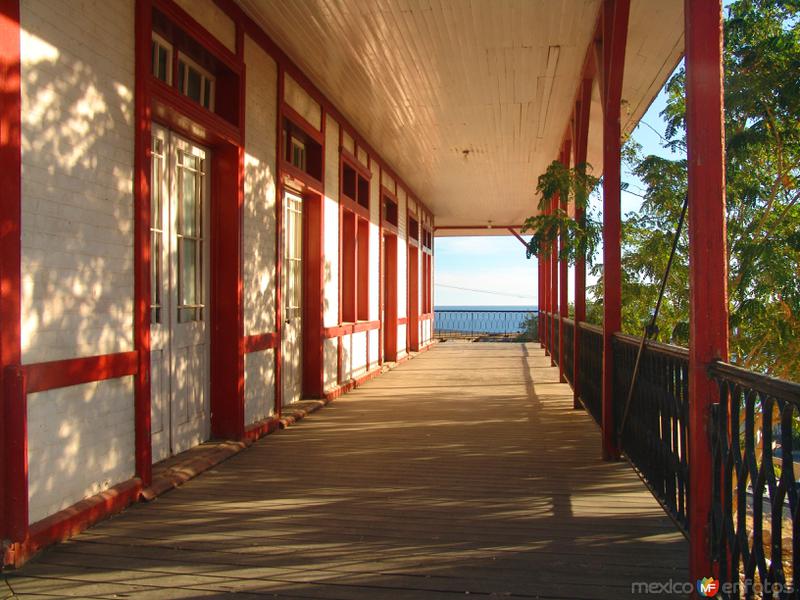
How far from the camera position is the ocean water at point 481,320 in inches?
827

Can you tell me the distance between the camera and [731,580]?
7.64ft

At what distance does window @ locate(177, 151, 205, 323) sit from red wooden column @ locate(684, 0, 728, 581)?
3.33m

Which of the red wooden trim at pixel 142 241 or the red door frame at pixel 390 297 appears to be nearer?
the red wooden trim at pixel 142 241

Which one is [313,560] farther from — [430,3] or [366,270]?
[366,270]

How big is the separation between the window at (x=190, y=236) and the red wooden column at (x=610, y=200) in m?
2.85

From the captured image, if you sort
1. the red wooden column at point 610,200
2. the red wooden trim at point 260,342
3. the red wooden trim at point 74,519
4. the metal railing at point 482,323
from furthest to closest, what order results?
the metal railing at point 482,323 → the red wooden trim at point 260,342 → the red wooden column at point 610,200 → the red wooden trim at point 74,519

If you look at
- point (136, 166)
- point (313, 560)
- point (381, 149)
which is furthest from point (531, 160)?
point (313, 560)

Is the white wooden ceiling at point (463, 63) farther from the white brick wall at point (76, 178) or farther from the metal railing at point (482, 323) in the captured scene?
the metal railing at point (482, 323)

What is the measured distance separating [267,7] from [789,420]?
15.2 feet

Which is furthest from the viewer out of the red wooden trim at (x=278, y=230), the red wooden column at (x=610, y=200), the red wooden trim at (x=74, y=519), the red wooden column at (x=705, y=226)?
the red wooden trim at (x=278, y=230)

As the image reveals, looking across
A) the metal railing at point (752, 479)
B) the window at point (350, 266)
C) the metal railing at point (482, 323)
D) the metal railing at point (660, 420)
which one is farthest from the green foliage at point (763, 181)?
the metal railing at point (482, 323)

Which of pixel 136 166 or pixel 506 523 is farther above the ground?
pixel 136 166

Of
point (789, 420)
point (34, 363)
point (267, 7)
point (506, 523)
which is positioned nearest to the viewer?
point (789, 420)

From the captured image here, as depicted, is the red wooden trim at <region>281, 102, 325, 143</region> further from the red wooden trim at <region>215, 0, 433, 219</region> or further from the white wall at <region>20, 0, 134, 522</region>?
the white wall at <region>20, 0, 134, 522</region>
